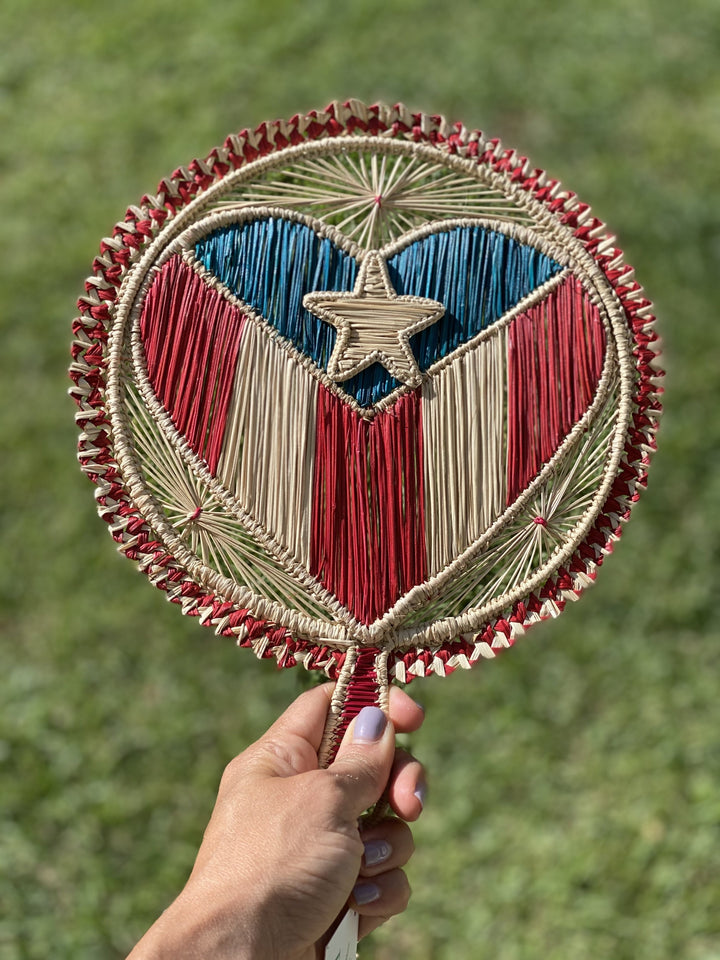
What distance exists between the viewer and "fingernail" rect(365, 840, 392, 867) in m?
1.21

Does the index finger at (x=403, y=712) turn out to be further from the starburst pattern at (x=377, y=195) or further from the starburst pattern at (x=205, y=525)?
the starburst pattern at (x=377, y=195)

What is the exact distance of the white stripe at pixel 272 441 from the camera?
118 centimetres

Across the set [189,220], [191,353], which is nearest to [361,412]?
[191,353]

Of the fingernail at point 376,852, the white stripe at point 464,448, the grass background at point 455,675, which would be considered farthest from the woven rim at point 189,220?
the grass background at point 455,675

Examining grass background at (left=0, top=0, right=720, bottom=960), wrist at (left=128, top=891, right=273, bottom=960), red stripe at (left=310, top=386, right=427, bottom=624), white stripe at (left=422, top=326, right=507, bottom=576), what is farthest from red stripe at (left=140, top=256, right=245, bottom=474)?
grass background at (left=0, top=0, right=720, bottom=960)

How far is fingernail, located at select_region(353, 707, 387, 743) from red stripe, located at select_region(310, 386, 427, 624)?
118 mm

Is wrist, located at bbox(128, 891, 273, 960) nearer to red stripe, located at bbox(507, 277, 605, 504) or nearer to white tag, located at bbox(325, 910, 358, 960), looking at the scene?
white tag, located at bbox(325, 910, 358, 960)

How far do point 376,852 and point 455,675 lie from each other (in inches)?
39.7

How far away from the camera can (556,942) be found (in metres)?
1.90

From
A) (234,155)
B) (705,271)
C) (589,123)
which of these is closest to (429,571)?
(234,155)

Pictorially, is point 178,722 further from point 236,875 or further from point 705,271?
point 705,271

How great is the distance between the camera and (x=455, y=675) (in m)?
2.21

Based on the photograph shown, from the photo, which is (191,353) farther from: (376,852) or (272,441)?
(376,852)

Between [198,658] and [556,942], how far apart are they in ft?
3.34
